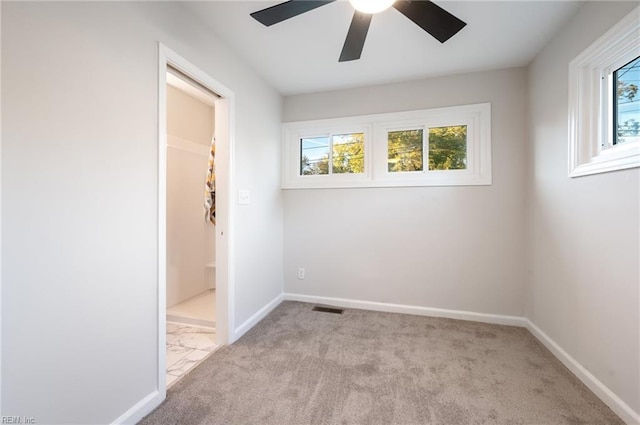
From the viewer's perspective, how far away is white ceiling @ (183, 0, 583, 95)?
1.77m

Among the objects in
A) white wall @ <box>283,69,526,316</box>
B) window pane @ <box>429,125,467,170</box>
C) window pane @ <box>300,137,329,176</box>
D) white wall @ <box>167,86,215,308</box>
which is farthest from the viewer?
window pane @ <box>300,137,329,176</box>

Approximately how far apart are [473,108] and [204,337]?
130 inches

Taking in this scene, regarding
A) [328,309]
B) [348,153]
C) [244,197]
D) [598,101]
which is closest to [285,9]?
[244,197]

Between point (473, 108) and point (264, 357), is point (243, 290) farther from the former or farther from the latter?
point (473, 108)

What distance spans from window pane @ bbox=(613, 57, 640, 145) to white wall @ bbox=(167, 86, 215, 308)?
142 inches

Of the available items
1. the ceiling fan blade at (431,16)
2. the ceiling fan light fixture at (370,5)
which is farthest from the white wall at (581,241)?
the ceiling fan light fixture at (370,5)

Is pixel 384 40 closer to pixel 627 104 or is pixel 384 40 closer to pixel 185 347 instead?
pixel 627 104

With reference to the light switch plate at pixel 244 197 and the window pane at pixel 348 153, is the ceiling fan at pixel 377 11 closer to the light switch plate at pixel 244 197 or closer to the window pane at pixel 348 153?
the light switch plate at pixel 244 197

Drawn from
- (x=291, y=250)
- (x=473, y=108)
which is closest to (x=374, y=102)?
(x=473, y=108)

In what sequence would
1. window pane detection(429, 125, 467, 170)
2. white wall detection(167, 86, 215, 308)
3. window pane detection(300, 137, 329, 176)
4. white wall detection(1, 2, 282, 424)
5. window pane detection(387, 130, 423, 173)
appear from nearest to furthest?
white wall detection(1, 2, 282, 424) → window pane detection(429, 125, 467, 170) → window pane detection(387, 130, 423, 173) → white wall detection(167, 86, 215, 308) → window pane detection(300, 137, 329, 176)

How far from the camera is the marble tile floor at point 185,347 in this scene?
6.11 feet

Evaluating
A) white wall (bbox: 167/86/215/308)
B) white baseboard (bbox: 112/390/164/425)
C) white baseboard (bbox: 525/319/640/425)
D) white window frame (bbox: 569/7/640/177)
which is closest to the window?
white wall (bbox: 167/86/215/308)

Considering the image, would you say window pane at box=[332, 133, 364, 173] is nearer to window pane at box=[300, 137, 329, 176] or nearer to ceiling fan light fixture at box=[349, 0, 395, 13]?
window pane at box=[300, 137, 329, 176]

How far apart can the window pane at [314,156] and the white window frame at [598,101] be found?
2.12m
